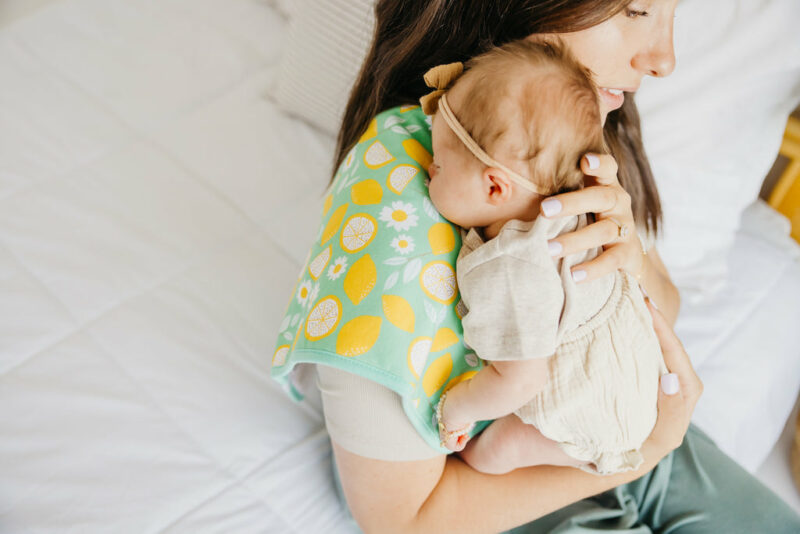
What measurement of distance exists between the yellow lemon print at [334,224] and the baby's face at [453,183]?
13 centimetres

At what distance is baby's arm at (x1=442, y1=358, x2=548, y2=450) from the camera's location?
729 millimetres

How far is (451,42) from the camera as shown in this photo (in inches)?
36.9

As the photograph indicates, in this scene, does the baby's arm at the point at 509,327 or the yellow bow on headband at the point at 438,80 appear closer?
the baby's arm at the point at 509,327

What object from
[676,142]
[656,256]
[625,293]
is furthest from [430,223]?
[676,142]

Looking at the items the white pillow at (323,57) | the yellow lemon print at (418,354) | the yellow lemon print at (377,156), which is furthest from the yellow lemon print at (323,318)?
the white pillow at (323,57)

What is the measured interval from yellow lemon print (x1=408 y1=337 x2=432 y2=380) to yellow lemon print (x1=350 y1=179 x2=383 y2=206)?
0.20 meters

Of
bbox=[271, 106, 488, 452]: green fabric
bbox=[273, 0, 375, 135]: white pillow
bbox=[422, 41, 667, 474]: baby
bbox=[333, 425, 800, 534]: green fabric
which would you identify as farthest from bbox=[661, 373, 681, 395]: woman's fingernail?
bbox=[273, 0, 375, 135]: white pillow

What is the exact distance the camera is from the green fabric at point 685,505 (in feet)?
3.34

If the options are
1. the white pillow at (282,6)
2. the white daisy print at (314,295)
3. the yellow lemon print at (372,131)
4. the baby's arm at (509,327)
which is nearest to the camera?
the baby's arm at (509,327)

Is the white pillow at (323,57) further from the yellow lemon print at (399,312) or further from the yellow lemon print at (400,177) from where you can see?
the yellow lemon print at (399,312)

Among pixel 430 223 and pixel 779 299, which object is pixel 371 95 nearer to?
pixel 430 223

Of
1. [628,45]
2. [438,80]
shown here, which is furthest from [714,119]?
[438,80]

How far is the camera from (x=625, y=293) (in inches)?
33.9

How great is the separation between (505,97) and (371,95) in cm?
37
